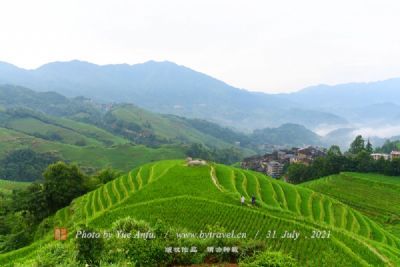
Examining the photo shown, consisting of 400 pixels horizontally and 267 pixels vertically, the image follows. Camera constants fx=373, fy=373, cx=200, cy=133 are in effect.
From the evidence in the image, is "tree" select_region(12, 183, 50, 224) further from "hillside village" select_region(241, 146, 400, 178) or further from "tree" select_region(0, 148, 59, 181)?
"tree" select_region(0, 148, 59, 181)

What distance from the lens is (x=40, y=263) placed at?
669 inches

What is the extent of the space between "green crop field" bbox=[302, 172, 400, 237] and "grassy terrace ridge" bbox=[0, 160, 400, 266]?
16099 millimetres

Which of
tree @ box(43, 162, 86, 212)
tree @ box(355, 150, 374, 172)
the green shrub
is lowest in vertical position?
tree @ box(43, 162, 86, 212)

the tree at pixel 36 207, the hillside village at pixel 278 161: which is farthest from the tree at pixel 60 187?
the hillside village at pixel 278 161

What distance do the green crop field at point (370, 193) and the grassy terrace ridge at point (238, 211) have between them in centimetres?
1610

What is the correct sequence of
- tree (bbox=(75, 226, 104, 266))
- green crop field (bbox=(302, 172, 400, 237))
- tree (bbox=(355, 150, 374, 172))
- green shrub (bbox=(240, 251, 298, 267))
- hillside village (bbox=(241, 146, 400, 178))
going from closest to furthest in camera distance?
green shrub (bbox=(240, 251, 298, 267)), tree (bbox=(75, 226, 104, 266)), green crop field (bbox=(302, 172, 400, 237)), tree (bbox=(355, 150, 374, 172)), hillside village (bbox=(241, 146, 400, 178))

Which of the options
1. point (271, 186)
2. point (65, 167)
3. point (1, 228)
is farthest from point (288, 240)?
point (1, 228)

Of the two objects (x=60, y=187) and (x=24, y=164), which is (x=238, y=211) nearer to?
(x=60, y=187)

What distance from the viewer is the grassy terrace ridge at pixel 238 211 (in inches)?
990

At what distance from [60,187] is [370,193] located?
2126 inches

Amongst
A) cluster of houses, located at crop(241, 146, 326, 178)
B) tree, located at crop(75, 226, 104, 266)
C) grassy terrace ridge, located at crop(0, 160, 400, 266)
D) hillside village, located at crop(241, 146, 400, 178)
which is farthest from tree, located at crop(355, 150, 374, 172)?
tree, located at crop(75, 226, 104, 266)

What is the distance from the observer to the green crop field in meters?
59.1

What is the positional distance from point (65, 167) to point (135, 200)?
76.2 ft

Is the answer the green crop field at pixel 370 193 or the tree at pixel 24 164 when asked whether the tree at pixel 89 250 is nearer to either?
the green crop field at pixel 370 193
